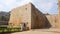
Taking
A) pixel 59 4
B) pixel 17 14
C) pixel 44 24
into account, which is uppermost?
pixel 59 4

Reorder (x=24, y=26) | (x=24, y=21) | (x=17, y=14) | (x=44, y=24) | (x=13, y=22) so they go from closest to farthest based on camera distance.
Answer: (x=24, y=26), (x=24, y=21), (x=17, y=14), (x=13, y=22), (x=44, y=24)

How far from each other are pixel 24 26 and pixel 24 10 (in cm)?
253

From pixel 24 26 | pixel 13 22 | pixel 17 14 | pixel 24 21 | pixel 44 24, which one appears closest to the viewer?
pixel 24 26

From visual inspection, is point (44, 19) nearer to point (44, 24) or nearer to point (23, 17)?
point (44, 24)

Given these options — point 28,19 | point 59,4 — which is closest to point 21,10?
point 28,19

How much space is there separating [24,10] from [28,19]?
147cm

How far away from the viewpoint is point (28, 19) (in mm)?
17062

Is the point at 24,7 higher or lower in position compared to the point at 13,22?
higher

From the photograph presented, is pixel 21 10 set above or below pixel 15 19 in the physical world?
above

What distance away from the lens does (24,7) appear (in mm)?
17812

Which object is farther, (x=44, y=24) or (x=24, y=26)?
(x=44, y=24)

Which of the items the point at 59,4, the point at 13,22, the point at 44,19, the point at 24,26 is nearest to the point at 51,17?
the point at 44,19

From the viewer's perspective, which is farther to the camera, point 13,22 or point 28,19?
point 13,22

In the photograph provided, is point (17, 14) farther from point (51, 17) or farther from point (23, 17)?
point (51, 17)
